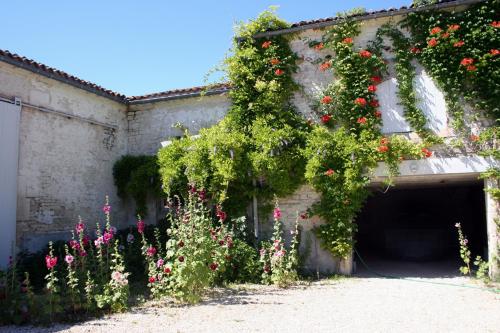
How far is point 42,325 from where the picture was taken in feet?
16.7

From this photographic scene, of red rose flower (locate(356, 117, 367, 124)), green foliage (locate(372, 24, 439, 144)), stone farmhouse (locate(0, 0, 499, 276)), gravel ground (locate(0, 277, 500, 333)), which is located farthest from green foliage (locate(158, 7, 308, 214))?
gravel ground (locate(0, 277, 500, 333))

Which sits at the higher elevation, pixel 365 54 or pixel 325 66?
pixel 365 54

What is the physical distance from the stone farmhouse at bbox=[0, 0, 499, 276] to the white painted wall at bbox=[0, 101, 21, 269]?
0.06ft

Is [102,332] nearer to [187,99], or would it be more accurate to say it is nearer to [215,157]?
[215,157]

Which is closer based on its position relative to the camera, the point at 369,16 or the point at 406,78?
the point at 406,78

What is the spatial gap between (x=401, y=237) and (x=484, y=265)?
563cm

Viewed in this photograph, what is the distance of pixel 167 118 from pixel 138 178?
1769 millimetres

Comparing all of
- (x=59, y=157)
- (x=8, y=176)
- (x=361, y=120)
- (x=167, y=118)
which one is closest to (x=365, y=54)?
(x=361, y=120)

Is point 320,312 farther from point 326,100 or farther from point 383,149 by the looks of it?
point 326,100

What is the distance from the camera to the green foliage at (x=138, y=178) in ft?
32.9

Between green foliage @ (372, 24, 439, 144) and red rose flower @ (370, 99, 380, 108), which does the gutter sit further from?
red rose flower @ (370, 99, 380, 108)

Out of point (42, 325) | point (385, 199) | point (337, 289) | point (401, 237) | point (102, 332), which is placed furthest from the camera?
point (385, 199)

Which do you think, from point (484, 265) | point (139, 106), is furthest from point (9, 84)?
point (484, 265)

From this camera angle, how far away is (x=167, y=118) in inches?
420
